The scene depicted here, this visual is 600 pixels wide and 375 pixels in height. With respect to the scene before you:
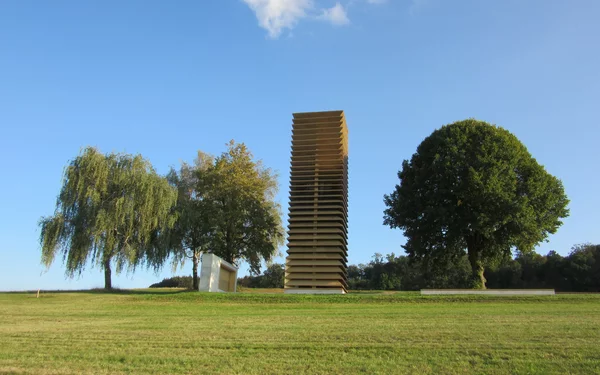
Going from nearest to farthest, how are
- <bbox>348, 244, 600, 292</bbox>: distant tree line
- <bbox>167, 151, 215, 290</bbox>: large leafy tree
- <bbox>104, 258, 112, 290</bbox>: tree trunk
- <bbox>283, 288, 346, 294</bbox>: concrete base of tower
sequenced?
<bbox>283, 288, 346, 294</bbox>: concrete base of tower, <bbox>104, 258, 112, 290</bbox>: tree trunk, <bbox>167, 151, 215, 290</bbox>: large leafy tree, <bbox>348, 244, 600, 292</bbox>: distant tree line

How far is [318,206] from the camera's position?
1115 inches

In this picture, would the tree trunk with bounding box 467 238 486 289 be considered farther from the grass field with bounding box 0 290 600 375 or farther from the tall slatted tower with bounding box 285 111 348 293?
the grass field with bounding box 0 290 600 375

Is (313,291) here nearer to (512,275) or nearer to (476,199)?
(476,199)

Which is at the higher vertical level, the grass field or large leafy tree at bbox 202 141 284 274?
large leafy tree at bbox 202 141 284 274

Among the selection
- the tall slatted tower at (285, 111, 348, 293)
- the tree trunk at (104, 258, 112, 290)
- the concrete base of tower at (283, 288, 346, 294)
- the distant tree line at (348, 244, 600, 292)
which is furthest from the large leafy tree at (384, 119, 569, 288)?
the tree trunk at (104, 258, 112, 290)

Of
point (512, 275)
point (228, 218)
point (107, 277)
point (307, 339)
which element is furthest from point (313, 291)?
point (512, 275)

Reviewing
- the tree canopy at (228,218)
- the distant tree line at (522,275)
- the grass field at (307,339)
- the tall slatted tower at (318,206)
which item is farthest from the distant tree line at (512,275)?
the grass field at (307,339)

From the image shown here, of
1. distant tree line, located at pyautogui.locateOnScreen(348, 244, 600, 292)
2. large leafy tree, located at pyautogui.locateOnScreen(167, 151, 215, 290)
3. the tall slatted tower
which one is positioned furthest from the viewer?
distant tree line, located at pyautogui.locateOnScreen(348, 244, 600, 292)

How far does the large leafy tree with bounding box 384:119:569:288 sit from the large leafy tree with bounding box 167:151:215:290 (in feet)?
37.7

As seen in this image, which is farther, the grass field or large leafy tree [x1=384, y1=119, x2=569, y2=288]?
large leafy tree [x1=384, y1=119, x2=569, y2=288]

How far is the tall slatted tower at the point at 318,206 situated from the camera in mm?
27250

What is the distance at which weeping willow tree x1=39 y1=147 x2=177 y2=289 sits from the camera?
85.7ft

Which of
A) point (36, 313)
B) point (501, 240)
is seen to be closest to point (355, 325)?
point (36, 313)

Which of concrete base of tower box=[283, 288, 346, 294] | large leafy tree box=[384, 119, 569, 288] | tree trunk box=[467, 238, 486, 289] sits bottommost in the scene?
concrete base of tower box=[283, 288, 346, 294]
